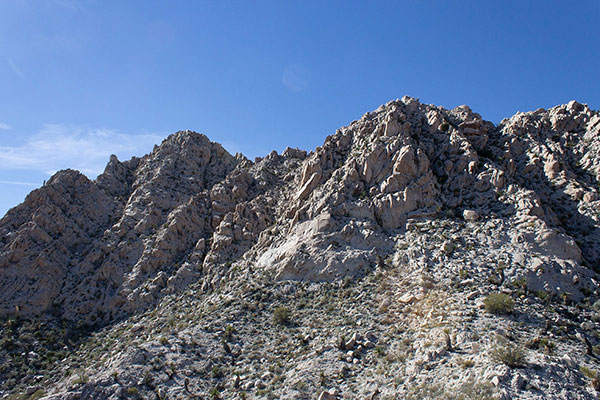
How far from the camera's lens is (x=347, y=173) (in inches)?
1692

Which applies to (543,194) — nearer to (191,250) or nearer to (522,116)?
(522,116)

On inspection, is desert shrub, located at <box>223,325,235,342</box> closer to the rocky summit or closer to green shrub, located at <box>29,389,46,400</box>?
the rocky summit

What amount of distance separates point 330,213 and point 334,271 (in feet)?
21.7

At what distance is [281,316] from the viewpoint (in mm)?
31031

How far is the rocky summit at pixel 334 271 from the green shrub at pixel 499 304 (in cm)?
20

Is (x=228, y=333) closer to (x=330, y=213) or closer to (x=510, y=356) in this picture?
(x=330, y=213)

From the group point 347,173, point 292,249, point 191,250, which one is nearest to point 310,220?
point 292,249

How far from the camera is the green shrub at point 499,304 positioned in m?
25.0

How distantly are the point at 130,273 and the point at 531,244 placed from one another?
3929cm

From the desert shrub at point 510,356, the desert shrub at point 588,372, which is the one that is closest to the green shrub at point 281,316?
the desert shrub at point 510,356

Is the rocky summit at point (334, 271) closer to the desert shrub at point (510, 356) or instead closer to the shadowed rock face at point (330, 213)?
the desert shrub at point (510, 356)

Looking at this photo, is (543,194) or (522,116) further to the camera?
(522,116)

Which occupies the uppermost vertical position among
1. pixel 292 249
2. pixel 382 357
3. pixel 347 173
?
pixel 347 173

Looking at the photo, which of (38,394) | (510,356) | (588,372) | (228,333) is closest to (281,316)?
(228,333)
